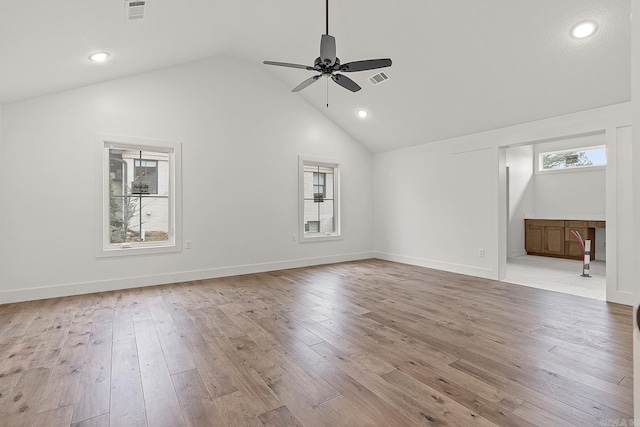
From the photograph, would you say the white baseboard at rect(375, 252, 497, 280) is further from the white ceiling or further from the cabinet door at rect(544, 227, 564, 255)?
the cabinet door at rect(544, 227, 564, 255)

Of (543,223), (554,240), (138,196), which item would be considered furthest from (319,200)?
(554,240)

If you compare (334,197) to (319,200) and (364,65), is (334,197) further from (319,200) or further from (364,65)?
(364,65)

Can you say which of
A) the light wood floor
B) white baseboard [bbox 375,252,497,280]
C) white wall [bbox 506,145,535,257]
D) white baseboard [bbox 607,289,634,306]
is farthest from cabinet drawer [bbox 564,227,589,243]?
the light wood floor

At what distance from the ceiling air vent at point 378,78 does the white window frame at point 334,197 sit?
6.27ft

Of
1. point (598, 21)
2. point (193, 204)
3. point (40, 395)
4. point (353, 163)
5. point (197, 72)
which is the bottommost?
point (40, 395)

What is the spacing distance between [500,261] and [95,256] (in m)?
5.82

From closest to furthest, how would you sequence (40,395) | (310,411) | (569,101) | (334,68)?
(310,411) < (40,395) < (334,68) < (569,101)

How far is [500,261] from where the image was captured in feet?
15.6

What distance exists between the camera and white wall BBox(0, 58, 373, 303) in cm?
383

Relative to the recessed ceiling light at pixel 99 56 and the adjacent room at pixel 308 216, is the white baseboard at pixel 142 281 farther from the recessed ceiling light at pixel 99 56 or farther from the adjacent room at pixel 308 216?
the recessed ceiling light at pixel 99 56

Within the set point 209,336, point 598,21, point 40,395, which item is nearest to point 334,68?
point 598,21

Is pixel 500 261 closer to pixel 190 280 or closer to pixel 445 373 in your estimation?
pixel 445 373

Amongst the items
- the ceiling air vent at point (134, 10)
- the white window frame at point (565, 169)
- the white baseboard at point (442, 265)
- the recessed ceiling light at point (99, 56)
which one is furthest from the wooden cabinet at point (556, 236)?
the recessed ceiling light at point (99, 56)

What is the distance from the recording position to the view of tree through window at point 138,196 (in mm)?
4492
